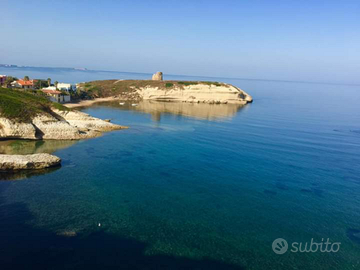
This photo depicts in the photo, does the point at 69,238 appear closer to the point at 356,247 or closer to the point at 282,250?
the point at 282,250

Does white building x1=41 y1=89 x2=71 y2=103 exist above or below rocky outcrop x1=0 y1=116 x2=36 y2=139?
above

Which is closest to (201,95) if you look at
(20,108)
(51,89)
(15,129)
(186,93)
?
(186,93)

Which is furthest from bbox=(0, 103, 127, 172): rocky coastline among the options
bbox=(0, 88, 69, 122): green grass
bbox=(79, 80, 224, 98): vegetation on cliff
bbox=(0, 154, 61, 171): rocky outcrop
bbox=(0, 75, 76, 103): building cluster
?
bbox=(79, 80, 224, 98): vegetation on cliff

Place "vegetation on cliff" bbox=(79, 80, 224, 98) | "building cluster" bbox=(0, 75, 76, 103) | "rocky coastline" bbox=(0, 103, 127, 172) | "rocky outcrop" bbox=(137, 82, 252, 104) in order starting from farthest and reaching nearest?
1. "rocky outcrop" bbox=(137, 82, 252, 104)
2. "vegetation on cliff" bbox=(79, 80, 224, 98)
3. "building cluster" bbox=(0, 75, 76, 103)
4. "rocky coastline" bbox=(0, 103, 127, 172)

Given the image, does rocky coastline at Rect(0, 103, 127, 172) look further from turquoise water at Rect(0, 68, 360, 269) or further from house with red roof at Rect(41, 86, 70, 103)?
house with red roof at Rect(41, 86, 70, 103)

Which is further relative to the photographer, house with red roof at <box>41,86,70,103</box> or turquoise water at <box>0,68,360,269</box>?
house with red roof at <box>41,86,70,103</box>

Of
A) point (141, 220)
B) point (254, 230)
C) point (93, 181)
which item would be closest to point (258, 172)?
point (254, 230)

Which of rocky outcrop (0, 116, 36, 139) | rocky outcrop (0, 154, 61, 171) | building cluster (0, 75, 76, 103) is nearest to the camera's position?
rocky outcrop (0, 154, 61, 171)

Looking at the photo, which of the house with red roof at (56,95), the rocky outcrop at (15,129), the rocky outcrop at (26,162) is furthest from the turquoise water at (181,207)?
the house with red roof at (56,95)

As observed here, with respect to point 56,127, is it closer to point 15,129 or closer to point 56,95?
point 15,129
